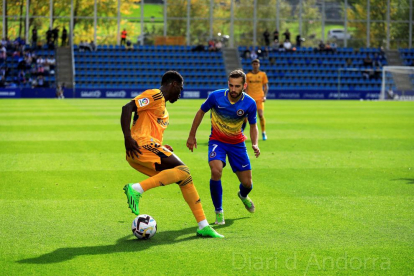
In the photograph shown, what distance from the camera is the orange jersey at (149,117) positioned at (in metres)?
6.96

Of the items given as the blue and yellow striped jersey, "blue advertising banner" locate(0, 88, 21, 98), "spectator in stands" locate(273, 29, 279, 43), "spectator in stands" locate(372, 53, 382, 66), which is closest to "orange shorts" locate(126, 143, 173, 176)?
the blue and yellow striped jersey

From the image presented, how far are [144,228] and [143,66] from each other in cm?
4267

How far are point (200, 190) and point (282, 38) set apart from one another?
45626 mm

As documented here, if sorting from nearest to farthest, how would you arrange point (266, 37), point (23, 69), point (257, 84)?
point (257, 84)
point (23, 69)
point (266, 37)

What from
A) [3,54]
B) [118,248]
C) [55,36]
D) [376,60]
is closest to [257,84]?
[118,248]

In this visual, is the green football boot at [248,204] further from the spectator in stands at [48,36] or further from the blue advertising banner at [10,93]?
the spectator in stands at [48,36]

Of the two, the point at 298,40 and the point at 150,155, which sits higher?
the point at 298,40

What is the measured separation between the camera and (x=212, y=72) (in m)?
49.6

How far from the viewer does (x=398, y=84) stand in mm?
46844

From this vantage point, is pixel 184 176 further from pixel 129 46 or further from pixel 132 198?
pixel 129 46

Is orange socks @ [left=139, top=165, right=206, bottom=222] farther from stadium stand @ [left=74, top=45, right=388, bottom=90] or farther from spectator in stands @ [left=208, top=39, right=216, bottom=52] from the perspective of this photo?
spectator in stands @ [left=208, top=39, right=216, bottom=52]

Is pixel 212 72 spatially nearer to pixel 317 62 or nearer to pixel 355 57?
pixel 317 62

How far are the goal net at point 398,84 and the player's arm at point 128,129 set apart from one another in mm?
41359

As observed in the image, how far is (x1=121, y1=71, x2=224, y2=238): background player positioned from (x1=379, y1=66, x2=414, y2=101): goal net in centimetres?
4101
